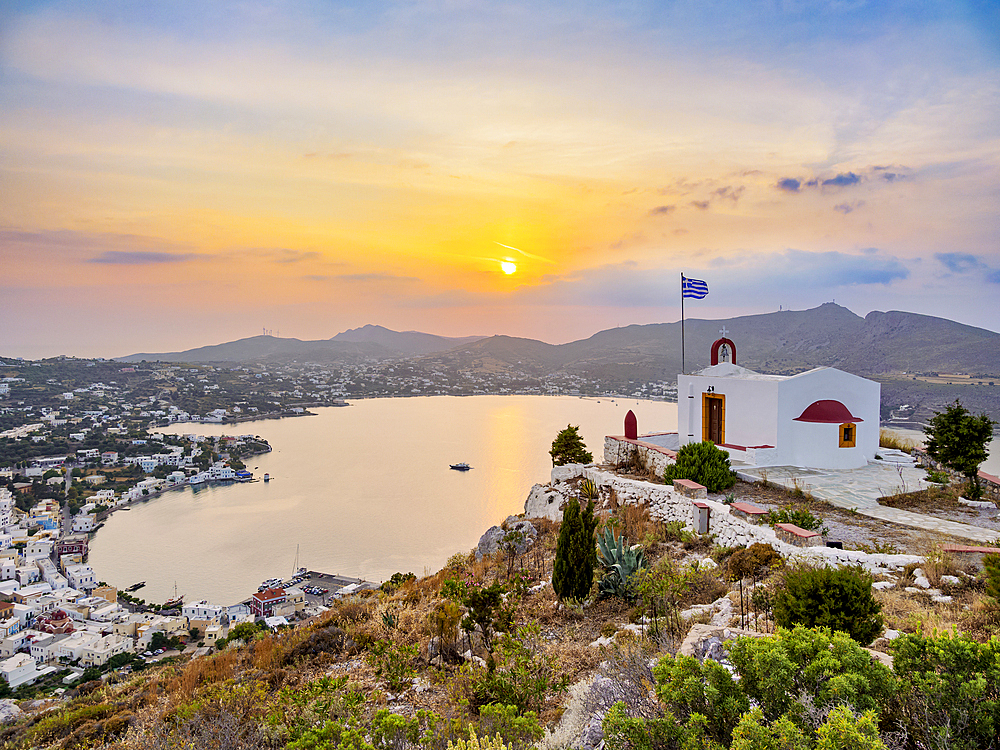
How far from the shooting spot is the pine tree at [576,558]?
4875 millimetres

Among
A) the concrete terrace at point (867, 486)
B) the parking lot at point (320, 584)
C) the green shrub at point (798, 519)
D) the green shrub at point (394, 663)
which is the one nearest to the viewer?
the green shrub at point (394, 663)

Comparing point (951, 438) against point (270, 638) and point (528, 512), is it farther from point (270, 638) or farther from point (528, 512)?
point (270, 638)

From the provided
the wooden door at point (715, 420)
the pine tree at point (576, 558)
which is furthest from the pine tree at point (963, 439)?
the pine tree at point (576, 558)

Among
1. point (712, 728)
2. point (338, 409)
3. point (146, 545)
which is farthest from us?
point (338, 409)

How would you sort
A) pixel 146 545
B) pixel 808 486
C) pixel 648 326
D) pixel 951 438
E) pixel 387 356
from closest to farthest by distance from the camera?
pixel 951 438
pixel 808 486
pixel 146 545
pixel 648 326
pixel 387 356

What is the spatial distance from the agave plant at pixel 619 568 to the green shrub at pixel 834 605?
186cm

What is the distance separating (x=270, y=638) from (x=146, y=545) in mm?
26387

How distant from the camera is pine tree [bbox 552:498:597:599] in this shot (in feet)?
16.0

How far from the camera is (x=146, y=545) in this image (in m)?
26.0

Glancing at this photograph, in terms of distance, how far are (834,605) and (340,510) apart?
28849 mm

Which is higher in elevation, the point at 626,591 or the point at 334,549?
the point at 626,591

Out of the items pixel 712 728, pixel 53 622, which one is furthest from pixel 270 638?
pixel 53 622

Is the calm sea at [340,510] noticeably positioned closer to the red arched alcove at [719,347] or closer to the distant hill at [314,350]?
the red arched alcove at [719,347]

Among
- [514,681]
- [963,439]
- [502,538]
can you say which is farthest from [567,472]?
[514,681]
